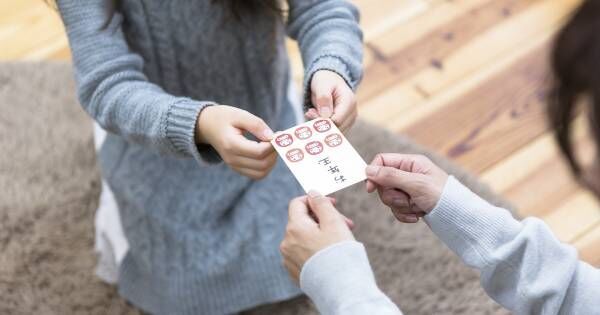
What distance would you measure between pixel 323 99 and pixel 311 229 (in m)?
0.20

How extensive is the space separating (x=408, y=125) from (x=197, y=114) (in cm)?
71

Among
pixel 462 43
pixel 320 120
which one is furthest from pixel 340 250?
pixel 462 43

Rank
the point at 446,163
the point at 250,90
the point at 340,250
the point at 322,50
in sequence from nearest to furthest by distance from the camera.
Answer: the point at 340,250 < the point at 322,50 < the point at 250,90 < the point at 446,163

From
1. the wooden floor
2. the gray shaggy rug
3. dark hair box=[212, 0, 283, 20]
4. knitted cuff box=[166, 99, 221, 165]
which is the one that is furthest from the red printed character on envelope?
the wooden floor

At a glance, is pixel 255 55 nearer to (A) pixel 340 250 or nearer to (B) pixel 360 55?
(B) pixel 360 55

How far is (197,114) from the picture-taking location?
0.86 m

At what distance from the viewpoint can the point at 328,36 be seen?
3.25ft

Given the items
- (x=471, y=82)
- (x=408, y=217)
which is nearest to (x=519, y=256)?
(x=408, y=217)

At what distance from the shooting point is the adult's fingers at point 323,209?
760 millimetres

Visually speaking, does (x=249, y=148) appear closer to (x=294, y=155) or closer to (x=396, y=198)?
(x=294, y=155)

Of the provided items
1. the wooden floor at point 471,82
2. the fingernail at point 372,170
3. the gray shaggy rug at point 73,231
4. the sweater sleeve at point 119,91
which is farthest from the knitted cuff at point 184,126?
the wooden floor at point 471,82

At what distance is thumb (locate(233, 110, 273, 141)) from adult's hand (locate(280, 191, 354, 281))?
0.09m

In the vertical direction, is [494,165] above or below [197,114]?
below

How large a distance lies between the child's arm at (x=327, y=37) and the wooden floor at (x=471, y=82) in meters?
0.47
